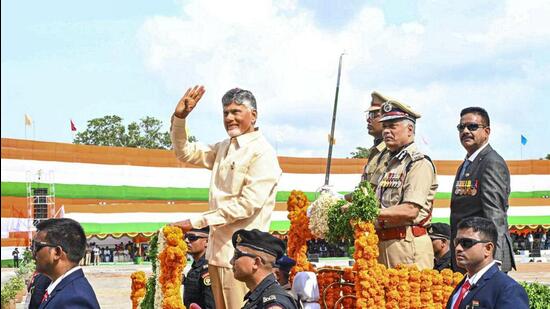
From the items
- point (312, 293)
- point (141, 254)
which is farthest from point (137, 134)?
point (312, 293)

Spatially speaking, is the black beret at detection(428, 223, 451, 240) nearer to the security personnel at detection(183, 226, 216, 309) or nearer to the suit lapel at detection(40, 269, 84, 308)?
the security personnel at detection(183, 226, 216, 309)

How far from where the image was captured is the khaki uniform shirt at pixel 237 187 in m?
4.87

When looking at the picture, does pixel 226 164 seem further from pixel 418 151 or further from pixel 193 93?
pixel 418 151

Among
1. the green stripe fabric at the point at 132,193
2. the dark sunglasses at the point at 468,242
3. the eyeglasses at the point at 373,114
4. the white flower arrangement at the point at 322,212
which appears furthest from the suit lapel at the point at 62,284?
the green stripe fabric at the point at 132,193

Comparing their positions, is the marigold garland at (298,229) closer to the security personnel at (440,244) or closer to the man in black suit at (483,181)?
the man in black suit at (483,181)

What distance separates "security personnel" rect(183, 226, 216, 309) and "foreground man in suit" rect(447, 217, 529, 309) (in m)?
3.11

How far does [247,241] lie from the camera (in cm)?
424

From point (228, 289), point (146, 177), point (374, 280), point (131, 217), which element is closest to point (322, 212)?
point (374, 280)

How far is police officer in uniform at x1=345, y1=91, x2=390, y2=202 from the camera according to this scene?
636 centimetres

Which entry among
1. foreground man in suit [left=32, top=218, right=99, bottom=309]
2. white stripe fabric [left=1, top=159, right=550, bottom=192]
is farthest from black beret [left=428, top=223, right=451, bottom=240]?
white stripe fabric [left=1, top=159, right=550, bottom=192]

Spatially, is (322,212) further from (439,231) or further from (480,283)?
(439,231)

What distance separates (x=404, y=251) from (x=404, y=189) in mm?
426

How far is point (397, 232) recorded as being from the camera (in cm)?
586

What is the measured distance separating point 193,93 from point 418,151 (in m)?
1.76
